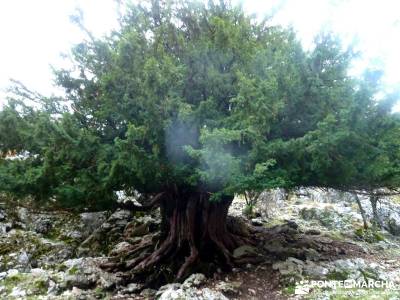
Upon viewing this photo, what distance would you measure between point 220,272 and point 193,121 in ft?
11.6

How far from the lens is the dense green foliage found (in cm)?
566

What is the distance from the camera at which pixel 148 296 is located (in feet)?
22.1

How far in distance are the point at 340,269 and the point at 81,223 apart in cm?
936

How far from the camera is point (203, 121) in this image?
22.1ft

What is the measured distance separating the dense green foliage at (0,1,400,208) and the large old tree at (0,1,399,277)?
24mm

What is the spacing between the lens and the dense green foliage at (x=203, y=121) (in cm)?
566

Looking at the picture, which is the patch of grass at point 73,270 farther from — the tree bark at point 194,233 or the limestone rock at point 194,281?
the limestone rock at point 194,281

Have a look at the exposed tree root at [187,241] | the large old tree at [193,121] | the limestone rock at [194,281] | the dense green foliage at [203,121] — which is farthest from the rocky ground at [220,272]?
the dense green foliage at [203,121]

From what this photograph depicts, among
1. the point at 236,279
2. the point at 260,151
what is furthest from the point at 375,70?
the point at 236,279

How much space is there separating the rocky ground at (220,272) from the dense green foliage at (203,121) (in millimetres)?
1839

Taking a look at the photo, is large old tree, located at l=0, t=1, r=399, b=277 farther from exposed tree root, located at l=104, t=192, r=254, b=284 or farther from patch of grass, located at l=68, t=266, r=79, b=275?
patch of grass, located at l=68, t=266, r=79, b=275

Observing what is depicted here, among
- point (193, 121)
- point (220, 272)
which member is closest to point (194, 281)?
point (220, 272)

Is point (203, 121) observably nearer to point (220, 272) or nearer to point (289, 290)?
point (220, 272)

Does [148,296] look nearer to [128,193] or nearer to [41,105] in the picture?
[128,193]
